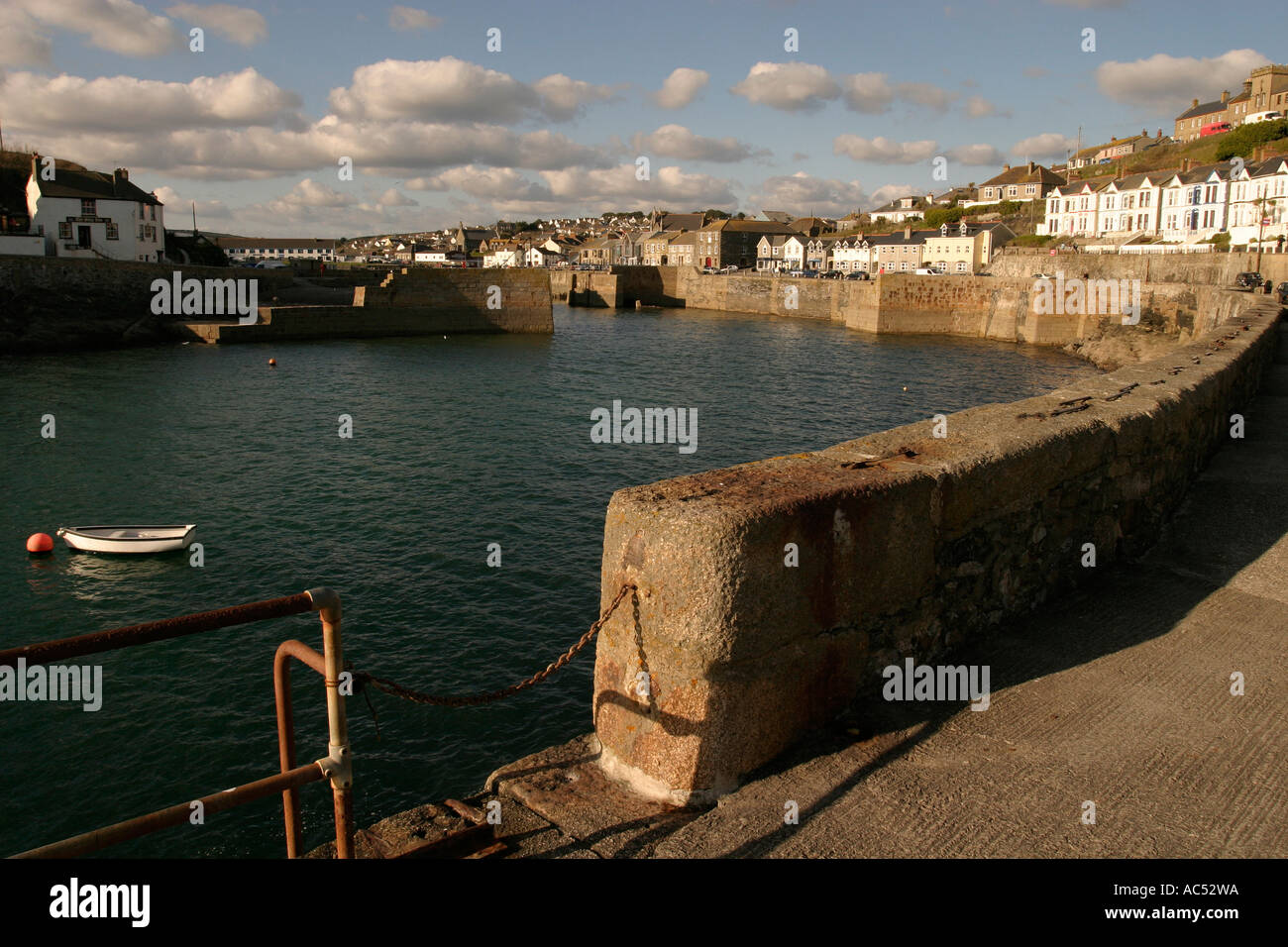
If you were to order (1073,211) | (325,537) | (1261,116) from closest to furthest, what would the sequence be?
1. (325,537)
2. (1073,211)
3. (1261,116)

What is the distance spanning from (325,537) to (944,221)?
340 ft

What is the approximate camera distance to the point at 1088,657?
546 centimetres

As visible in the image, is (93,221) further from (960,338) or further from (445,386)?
(960,338)

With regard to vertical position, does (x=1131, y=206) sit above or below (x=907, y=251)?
above

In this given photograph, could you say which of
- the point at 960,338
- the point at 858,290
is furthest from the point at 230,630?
the point at 858,290

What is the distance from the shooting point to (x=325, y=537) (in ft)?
52.5

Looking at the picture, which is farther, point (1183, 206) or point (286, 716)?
point (1183, 206)

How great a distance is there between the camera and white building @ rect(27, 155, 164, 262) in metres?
59.8

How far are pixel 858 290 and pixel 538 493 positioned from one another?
55.5 metres

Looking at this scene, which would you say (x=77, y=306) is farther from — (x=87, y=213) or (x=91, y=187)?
(x=91, y=187)

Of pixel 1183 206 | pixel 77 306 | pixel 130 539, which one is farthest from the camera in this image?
pixel 1183 206
